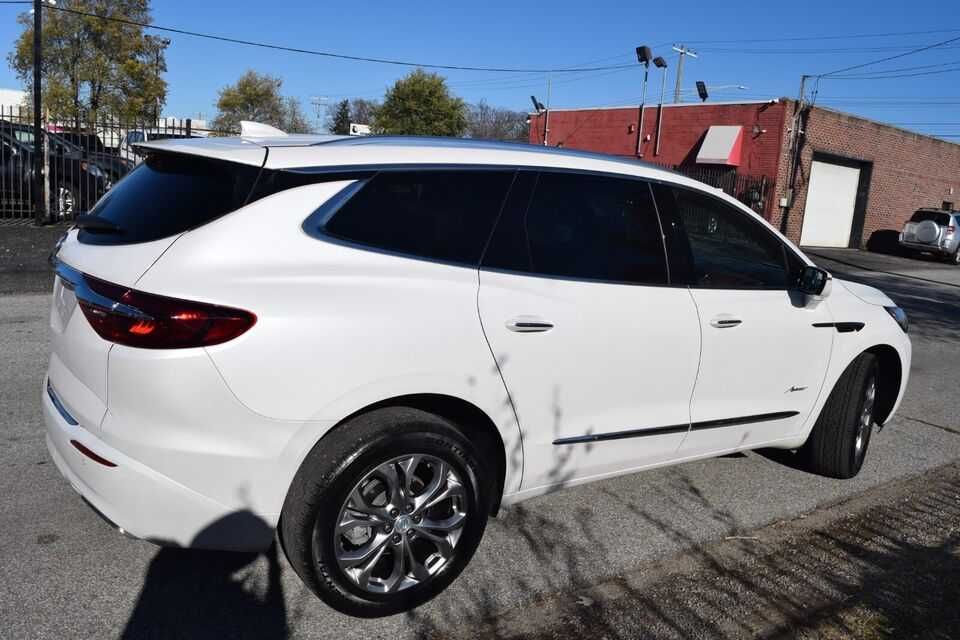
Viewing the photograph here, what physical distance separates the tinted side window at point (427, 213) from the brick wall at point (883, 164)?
26896mm

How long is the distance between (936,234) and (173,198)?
2959 cm

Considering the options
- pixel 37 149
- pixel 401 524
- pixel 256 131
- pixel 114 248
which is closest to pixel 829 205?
pixel 37 149

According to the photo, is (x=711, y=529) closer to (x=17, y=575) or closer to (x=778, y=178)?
(x=17, y=575)

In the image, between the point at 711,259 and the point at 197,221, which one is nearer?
the point at 197,221

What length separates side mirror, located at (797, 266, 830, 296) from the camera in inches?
162

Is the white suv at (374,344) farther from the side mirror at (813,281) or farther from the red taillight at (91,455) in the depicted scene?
the side mirror at (813,281)

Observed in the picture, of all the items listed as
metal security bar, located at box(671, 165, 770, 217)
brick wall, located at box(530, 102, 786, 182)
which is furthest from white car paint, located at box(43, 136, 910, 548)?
brick wall, located at box(530, 102, 786, 182)

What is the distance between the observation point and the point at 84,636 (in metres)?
2.73

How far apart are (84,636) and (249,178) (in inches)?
67.7

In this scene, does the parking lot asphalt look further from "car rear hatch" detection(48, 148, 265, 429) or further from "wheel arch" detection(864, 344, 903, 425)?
"car rear hatch" detection(48, 148, 265, 429)

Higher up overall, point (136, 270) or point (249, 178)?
point (249, 178)

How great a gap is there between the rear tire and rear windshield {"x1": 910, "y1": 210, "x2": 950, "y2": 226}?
88.3 ft

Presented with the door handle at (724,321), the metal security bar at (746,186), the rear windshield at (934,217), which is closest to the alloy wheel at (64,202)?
the door handle at (724,321)

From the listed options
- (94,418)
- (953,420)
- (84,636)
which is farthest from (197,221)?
(953,420)
